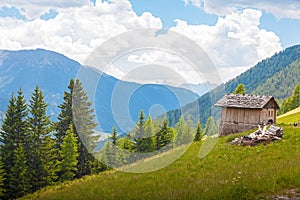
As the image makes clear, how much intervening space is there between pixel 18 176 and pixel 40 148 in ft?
14.6

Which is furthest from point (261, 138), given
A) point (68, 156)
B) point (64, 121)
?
point (64, 121)

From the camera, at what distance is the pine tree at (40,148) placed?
44031 mm

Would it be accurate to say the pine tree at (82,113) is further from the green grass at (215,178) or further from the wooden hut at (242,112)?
the wooden hut at (242,112)

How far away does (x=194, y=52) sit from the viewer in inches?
615

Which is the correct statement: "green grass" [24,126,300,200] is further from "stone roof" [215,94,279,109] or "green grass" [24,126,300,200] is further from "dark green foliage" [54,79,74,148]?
"dark green foliage" [54,79,74,148]

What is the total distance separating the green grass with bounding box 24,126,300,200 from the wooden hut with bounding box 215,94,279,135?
1521 cm

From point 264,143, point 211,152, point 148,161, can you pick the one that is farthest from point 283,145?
point 148,161

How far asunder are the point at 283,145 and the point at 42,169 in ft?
91.9

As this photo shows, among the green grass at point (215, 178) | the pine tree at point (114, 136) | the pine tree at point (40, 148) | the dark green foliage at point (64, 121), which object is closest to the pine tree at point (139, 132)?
the pine tree at point (114, 136)

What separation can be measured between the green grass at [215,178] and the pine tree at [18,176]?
17.8 metres

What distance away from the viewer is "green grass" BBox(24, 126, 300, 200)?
11.0 metres

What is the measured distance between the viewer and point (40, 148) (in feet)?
148

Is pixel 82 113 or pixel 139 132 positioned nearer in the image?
pixel 139 132

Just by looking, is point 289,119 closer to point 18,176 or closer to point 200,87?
point 18,176
